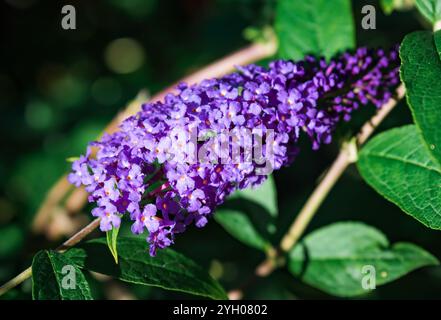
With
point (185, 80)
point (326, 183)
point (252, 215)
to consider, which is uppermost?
point (185, 80)

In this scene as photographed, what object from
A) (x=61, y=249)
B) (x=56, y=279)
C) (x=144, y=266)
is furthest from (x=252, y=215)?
(x=56, y=279)

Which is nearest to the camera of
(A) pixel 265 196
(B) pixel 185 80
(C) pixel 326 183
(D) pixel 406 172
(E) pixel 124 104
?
(D) pixel 406 172

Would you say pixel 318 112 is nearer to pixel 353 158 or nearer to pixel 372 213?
pixel 353 158

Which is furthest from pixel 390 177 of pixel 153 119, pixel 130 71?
pixel 130 71

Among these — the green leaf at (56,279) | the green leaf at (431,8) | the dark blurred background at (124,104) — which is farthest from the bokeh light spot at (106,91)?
the green leaf at (431,8)

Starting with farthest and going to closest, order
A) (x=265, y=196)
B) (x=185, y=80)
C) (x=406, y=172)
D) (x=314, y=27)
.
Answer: (x=185, y=80) < (x=265, y=196) < (x=314, y=27) < (x=406, y=172)

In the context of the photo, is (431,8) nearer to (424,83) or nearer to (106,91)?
(424,83)

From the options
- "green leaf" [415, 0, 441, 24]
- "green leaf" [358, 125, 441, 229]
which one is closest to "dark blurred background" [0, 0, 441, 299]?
"green leaf" [358, 125, 441, 229]

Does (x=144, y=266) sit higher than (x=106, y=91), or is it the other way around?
(x=106, y=91)
